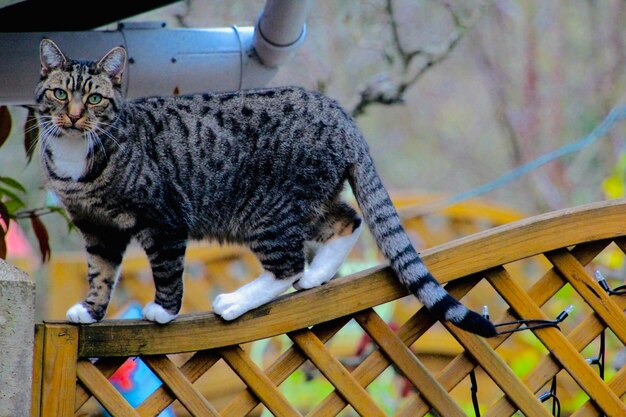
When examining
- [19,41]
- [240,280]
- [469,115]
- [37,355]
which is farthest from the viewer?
[469,115]

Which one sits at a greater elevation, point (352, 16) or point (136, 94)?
point (352, 16)

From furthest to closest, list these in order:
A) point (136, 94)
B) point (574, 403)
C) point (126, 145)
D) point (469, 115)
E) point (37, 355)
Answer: point (469, 115) → point (574, 403) → point (136, 94) → point (126, 145) → point (37, 355)

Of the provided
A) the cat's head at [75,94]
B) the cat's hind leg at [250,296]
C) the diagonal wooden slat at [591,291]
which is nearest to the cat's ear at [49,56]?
the cat's head at [75,94]

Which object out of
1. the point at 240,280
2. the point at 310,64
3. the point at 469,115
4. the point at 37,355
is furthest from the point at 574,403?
the point at 469,115

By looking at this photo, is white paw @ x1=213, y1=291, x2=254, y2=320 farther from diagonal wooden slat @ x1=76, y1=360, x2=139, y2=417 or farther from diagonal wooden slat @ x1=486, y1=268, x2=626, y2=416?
diagonal wooden slat @ x1=486, y1=268, x2=626, y2=416

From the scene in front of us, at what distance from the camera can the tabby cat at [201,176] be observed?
2.21 metres

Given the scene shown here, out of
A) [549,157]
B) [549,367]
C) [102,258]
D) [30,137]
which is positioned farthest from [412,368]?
[549,157]

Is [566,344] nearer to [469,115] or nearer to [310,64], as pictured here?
[310,64]

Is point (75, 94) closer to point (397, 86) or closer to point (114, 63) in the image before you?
point (114, 63)

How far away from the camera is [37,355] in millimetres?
1926

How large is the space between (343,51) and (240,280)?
1533 mm

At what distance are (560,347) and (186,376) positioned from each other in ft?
2.78

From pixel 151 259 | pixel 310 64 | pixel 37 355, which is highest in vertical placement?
pixel 310 64

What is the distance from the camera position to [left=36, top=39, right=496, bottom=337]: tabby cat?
221cm
